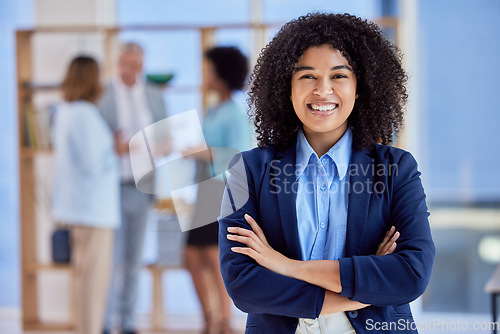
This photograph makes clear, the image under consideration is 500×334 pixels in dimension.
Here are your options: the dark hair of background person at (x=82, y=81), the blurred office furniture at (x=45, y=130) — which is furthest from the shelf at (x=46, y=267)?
the dark hair of background person at (x=82, y=81)

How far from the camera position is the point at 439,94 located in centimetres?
399

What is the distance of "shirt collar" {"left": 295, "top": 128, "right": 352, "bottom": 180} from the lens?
1255 mm

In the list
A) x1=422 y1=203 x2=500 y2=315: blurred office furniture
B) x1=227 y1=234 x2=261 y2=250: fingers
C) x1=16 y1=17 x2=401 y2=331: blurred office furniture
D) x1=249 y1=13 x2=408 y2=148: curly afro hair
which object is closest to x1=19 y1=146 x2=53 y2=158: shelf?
x1=16 y1=17 x2=401 y2=331: blurred office furniture

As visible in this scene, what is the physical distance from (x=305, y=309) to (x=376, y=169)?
33cm

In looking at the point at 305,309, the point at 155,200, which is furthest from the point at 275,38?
the point at 155,200

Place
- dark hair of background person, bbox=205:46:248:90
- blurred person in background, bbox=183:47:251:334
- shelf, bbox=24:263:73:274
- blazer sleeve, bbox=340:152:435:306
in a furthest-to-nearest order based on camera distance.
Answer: shelf, bbox=24:263:73:274 < dark hair of background person, bbox=205:46:248:90 < blurred person in background, bbox=183:47:251:334 < blazer sleeve, bbox=340:152:435:306

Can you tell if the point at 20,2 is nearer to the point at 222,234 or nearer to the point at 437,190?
the point at 437,190

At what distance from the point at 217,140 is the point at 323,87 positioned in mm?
1956

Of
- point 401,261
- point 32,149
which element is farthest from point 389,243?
point 32,149

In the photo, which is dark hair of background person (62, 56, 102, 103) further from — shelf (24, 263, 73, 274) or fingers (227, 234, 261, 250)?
fingers (227, 234, 261, 250)

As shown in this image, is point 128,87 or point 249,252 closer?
point 249,252

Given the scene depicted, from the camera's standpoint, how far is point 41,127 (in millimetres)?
3848

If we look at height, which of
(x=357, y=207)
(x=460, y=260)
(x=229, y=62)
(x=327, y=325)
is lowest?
(x=460, y=260)

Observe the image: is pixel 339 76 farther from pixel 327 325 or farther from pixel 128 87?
pixel 128 87
